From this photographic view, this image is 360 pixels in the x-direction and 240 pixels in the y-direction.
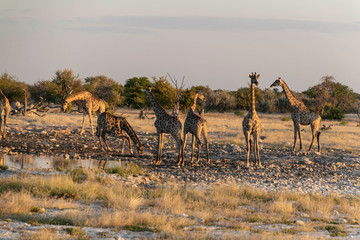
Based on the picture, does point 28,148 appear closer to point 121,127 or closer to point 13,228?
point 121,127

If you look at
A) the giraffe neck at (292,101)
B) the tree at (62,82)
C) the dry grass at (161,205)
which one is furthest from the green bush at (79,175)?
the tree at (62,82)

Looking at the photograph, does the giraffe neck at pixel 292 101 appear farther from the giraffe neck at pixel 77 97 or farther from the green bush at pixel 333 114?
the green bush at pixel 333 114

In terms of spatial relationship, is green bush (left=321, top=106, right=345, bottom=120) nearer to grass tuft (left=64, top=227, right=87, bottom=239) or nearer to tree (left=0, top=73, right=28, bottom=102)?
tree (left=0, top=73, right=28, bottom=102)

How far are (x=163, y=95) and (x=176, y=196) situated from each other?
30.4 m

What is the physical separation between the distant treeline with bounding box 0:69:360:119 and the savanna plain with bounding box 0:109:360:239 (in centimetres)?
2285

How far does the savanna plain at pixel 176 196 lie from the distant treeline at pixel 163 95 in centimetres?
2285

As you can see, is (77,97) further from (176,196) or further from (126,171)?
(176,196)

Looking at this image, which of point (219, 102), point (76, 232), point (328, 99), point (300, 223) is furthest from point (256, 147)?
point (219, 102)

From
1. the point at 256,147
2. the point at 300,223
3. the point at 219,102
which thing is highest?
the point at 219,102

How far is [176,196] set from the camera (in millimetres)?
10031

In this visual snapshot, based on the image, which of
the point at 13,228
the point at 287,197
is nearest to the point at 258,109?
the point at 287,197

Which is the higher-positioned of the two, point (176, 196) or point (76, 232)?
point (176, 196)

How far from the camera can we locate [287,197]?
1056 cm

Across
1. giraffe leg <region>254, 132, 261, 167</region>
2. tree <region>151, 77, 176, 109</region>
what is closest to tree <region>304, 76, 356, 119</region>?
tree <region>151, 77, 176, 109</region>
